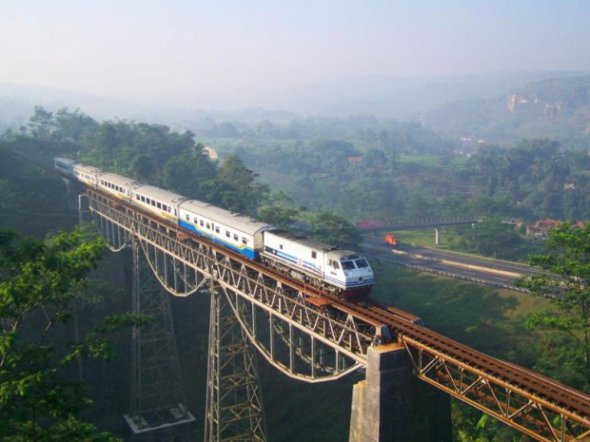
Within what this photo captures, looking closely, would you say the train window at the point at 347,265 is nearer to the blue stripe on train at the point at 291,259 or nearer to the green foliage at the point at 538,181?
the blue stripe on train at the point at 291,259

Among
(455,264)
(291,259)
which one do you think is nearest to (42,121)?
(455,264)

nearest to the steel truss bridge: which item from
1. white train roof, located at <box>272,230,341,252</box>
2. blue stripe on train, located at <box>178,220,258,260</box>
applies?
blue stripe on train, located at <box>178,220,258,260</box>

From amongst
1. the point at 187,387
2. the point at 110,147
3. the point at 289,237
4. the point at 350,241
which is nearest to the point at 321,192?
the point at 110,147

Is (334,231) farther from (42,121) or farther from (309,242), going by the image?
(42,121)

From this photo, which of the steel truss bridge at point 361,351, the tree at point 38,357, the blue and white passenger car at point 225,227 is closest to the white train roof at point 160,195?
the blue and white passenger car at point 225,227

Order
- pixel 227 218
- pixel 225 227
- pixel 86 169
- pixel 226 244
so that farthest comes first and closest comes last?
pixel 86 169
pixel 227 218
pixel 226 244
pixel 225 227
